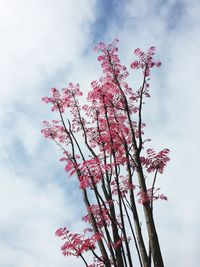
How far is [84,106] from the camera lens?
1027 centimetres

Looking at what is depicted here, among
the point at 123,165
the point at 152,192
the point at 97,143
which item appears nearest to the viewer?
the point at 152,192

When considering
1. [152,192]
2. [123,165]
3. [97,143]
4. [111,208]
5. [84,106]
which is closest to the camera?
[111,208]

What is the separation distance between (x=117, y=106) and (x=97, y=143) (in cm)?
143

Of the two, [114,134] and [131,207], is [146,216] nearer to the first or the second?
[131,207]

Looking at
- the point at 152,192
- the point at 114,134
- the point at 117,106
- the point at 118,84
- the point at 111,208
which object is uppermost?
the point at 118,84

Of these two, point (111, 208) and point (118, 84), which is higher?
point (118, 84)

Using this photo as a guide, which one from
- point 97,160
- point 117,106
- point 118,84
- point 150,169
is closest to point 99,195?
point 97,160

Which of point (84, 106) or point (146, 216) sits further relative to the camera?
point (84, 106)

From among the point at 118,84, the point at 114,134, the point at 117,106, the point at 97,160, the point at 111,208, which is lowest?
the point at 111,208

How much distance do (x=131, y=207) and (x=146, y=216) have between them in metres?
0.58

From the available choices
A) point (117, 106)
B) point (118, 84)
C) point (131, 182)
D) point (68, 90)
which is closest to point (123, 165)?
point (131, 182)

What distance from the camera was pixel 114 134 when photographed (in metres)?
9.15

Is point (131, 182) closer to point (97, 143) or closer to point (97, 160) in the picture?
point (97, 160)

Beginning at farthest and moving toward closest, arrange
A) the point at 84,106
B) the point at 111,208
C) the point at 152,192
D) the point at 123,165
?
the point at 84,106, the point at 123,165, the point at 152,192, the point at 111,208
